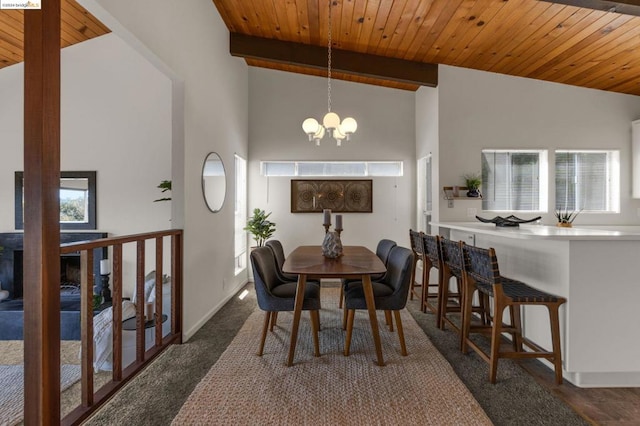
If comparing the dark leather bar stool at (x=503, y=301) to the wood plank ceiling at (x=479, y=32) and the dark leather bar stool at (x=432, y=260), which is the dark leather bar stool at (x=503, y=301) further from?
the wood plank ceiling at (x=479, y=32)

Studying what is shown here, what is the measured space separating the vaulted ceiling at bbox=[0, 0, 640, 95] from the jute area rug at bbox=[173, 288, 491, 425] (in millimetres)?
3060

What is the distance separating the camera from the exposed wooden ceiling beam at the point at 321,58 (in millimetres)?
4223

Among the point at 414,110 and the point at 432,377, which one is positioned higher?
the point at 414,110

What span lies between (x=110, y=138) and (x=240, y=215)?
80.2 inches

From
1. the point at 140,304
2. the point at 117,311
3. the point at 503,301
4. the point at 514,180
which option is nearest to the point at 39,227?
the point at 117,311

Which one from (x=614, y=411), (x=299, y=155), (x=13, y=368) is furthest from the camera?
(x=299, y=155)

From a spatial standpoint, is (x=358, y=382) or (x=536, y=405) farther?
(x=358, y=382)

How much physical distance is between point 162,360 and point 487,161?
429 cm

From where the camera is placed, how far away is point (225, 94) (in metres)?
4.05

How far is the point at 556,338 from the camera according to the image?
6.89ft

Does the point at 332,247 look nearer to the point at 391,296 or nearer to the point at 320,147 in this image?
the point at 391,296

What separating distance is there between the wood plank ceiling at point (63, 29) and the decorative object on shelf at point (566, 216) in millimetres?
5984

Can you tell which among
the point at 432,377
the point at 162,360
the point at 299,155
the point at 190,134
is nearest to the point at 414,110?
the point at 299,155

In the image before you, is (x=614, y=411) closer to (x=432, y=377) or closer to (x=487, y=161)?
(x=432, y=377)
